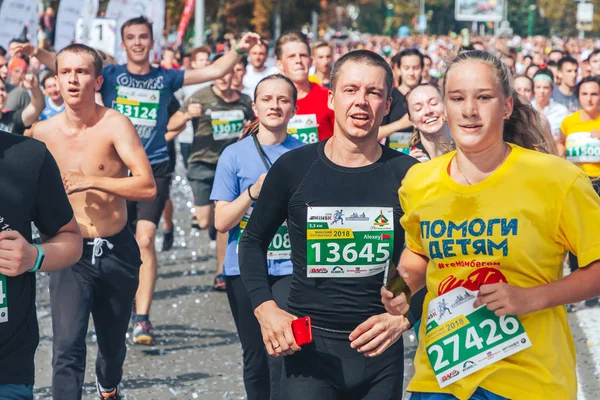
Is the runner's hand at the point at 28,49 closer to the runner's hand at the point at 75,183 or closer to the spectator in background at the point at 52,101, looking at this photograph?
the spectator in background at the point at 52,101

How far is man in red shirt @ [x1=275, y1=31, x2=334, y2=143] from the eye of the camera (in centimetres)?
779

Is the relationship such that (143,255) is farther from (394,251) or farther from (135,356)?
(394,251)

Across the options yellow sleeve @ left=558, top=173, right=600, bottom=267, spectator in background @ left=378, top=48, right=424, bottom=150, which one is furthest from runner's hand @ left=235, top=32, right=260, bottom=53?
yellow sleeve @ left=558, top=173, right=600, bottom=267

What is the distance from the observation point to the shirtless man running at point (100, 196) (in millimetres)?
5996

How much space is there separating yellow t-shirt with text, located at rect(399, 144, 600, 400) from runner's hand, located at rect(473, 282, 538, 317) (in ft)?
0.37

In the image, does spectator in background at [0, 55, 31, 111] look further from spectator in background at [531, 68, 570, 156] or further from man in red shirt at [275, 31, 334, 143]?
spectator in background at [531, 68, 570, 156]

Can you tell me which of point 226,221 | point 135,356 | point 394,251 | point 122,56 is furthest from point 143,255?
point 122,56

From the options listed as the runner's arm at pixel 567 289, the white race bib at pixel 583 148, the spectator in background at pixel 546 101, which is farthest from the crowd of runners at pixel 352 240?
the spectator in background at pixel 546 101

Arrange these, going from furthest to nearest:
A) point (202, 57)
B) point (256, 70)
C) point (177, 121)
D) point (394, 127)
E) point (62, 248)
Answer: point (202, 57) < point (256, 70) < point (177, 121) < point (394, 127) < point (62, 248)

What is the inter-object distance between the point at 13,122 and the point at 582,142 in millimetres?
5051

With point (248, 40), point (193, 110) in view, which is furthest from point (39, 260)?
point (193, 110)

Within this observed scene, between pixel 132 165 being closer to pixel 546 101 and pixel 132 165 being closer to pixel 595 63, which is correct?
pixel 546 101

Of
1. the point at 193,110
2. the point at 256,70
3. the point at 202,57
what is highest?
the point at 202,57

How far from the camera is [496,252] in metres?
3.52
